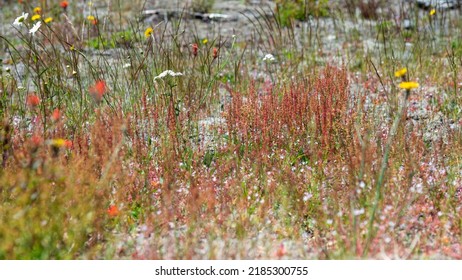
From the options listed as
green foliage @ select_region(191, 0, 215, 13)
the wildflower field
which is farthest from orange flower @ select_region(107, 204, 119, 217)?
green foliage @ select_region(191, 0, 215, 13)

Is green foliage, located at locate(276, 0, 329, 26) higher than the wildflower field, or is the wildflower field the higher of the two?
green foliage, located at locate(276, 0, 329, 26)

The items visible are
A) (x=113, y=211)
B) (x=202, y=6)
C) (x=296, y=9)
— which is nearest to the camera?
(x=113, y=211)

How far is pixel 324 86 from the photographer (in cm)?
454

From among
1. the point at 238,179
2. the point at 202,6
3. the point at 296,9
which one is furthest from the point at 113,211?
the point at 202,6

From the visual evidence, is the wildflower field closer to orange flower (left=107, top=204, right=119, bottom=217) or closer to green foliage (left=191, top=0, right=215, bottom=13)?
orange flower (left=107, top=204, right=119, bottom=217)

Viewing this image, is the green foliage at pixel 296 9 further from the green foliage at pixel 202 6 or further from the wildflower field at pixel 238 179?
the wildflower field at pixel 238 179

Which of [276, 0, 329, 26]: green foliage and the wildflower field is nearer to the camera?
the wildflower field

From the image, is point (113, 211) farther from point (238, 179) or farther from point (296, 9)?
point (296, 9)

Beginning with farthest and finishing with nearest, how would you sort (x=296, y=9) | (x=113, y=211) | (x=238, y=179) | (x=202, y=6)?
1. (x=202, y=6)
2. (x=296, y=9)
3. (x=238, y=179)
4. (x=113, y=211)

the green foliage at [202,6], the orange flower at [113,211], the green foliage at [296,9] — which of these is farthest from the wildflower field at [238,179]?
the green foliage at [202,6]

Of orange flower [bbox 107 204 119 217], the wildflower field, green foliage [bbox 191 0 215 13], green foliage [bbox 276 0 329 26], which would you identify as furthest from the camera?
green foliage [bbox 191 0 215 13]
